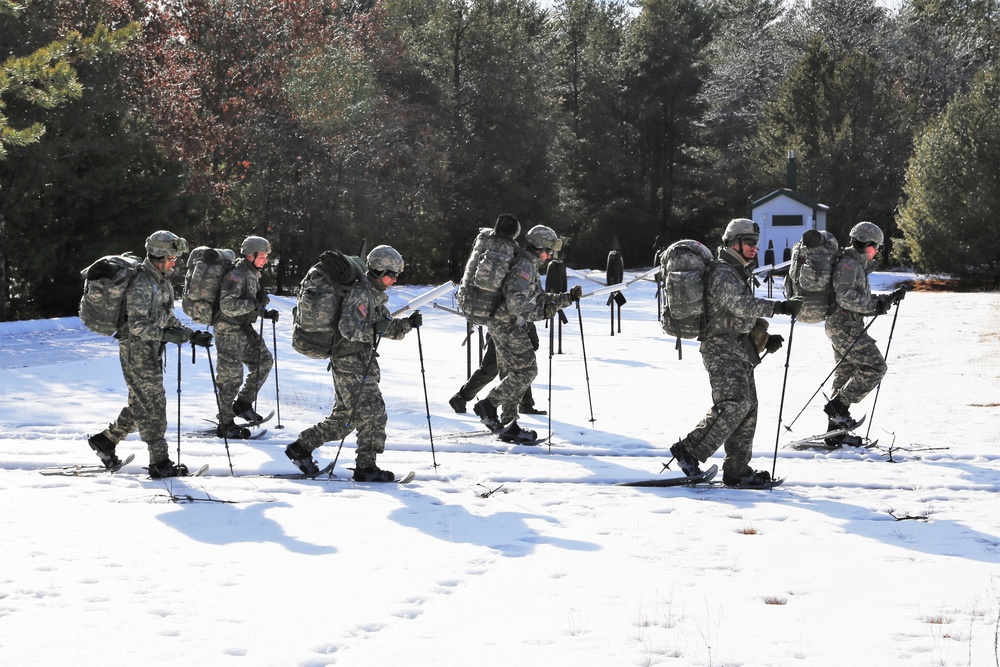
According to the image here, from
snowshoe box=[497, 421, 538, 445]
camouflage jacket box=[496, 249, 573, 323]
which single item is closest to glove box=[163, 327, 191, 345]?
camouflage jacket box=[496, 249, 573, 323]

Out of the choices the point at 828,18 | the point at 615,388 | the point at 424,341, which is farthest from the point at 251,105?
the point at 828,18

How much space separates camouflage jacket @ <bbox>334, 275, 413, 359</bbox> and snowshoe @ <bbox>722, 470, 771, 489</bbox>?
2814 millimetres

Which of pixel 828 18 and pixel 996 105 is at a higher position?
pixel 828 18

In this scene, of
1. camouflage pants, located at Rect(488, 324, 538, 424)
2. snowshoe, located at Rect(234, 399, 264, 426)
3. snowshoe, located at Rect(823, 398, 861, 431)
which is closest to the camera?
snowshoe, located at Rect(823, 398, 861, 431)

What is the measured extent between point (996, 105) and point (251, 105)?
2596 cm

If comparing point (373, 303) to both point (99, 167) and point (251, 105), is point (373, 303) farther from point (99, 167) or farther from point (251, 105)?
point (251, 105)

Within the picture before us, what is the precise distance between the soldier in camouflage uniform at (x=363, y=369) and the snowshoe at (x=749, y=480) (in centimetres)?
274

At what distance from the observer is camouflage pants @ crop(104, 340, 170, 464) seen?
32.2 ft

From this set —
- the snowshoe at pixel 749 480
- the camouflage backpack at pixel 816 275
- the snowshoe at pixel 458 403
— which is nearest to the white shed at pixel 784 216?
the snowshoe at pixel 458 403

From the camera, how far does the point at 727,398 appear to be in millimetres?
9234

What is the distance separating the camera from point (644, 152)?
218 feet

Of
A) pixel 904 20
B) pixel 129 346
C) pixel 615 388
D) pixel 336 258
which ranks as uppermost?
pixel 904 20

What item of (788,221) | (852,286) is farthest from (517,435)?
(788,221)

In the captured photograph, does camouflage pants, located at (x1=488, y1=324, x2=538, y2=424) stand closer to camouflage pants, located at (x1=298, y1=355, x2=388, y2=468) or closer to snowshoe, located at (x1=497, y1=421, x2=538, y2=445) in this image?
snowshoe, located at (x1=497, y1=421, x2=538, y2=445)
